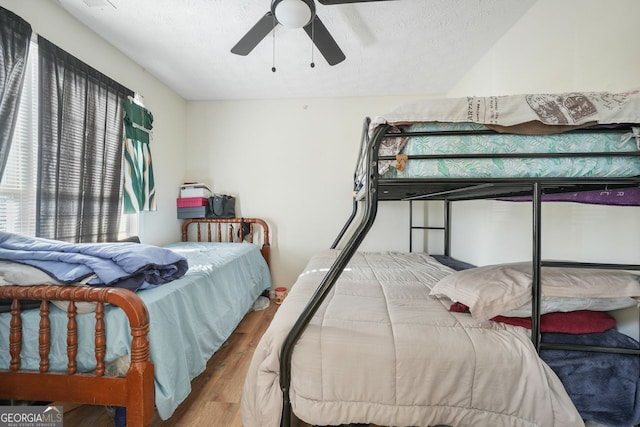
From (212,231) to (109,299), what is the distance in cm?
211

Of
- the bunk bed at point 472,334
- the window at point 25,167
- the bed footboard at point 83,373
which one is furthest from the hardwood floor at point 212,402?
the window at point 25,167

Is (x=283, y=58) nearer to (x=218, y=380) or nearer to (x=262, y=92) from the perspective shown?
(x=262, y=92)

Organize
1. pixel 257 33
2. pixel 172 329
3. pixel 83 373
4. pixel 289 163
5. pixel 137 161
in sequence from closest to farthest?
pixel 83 373 < pixel 172 329 < pixel 257 33 < pixel 137 161 < pixel 289 163

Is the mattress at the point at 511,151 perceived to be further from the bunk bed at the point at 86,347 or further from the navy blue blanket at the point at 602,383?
the bunk bed at the point at 86,347

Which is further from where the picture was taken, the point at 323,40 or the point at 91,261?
the point at 323,40

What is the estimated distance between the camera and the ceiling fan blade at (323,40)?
1.44 m

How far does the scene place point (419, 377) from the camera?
0.76 m

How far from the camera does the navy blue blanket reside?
757 mm

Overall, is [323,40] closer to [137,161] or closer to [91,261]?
[91,261]

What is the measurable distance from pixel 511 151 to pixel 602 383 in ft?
2.64

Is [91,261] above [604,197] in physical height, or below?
below

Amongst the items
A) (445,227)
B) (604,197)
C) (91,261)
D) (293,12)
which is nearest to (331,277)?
(91,261)

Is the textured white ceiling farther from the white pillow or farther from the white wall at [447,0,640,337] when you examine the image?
the white pillow

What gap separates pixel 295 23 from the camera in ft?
4.55
